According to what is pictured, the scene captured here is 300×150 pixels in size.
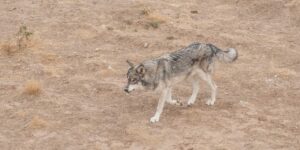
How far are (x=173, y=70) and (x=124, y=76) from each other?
2.63 m

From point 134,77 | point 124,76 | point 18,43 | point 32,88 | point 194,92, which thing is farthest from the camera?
point 18,43

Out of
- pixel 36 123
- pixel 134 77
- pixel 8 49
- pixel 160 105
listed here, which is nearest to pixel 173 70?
pixel 160 105

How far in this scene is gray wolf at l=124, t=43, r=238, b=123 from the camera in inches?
465

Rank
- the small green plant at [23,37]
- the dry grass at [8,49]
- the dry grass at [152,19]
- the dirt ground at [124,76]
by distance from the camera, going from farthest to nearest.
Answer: the dry grass at [152,19] < the small green plant at [23,37] < the dry grass at [8,49] < the dirt ground at [124,76]

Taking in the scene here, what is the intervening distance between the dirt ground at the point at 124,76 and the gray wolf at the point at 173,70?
0.57 m

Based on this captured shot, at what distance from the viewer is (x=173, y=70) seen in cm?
1223

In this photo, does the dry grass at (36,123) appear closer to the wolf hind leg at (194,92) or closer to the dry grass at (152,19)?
the wolf hind leg at (194,92)

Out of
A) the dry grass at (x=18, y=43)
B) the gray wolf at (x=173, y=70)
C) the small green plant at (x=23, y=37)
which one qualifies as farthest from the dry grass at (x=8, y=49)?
the gray wolf at (x=173, y=70)

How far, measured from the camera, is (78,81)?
563 inches

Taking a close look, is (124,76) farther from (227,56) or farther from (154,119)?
(227,56)

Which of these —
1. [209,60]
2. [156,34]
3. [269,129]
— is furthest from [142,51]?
[269,129]

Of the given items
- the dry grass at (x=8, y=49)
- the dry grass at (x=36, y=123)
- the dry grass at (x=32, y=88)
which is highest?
the dry grass at (x=8, y=49)

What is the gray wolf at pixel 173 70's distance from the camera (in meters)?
11.8

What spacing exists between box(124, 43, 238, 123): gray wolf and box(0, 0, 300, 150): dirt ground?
1.86ft
